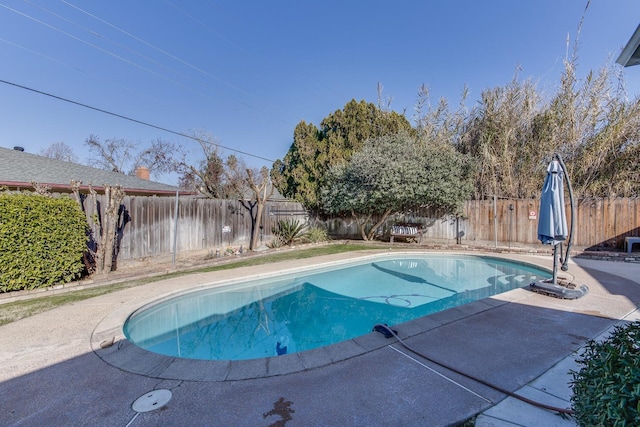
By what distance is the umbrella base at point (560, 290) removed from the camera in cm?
511

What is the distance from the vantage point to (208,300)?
623 cm

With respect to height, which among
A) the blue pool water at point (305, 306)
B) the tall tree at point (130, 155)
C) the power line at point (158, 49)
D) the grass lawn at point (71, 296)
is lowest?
the blue pool water at point (305, 306)

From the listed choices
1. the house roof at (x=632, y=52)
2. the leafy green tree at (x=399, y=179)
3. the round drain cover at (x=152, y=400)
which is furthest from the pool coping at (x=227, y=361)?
the leafy green tree at (x=399, y=179)

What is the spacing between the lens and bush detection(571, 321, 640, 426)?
1.40 m

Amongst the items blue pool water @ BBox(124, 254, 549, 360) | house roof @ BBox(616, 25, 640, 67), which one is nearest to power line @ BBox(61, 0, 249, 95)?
blue pool water @ BBox(124, 254, 549, 360)

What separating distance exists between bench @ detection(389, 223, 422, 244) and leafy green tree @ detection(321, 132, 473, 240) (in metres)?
0.74

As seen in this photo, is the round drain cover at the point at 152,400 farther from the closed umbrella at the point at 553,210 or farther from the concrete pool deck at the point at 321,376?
the closed umbrella at the point at 553,210

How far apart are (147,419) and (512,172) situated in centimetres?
1428

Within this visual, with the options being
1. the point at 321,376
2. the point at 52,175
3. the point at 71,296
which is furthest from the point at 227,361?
the point at 52,175

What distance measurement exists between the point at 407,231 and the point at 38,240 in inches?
466

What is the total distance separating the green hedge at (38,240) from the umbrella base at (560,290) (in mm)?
9322

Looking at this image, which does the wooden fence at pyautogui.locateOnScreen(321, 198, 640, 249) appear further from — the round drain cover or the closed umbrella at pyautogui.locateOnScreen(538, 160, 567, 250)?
the round drain cover

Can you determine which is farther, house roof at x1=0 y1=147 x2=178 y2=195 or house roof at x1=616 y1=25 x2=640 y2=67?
house roof at x1=0 y1=147 x2=178 y2=195

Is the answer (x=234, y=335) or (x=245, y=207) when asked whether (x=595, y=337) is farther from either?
(x=245, y=207)
